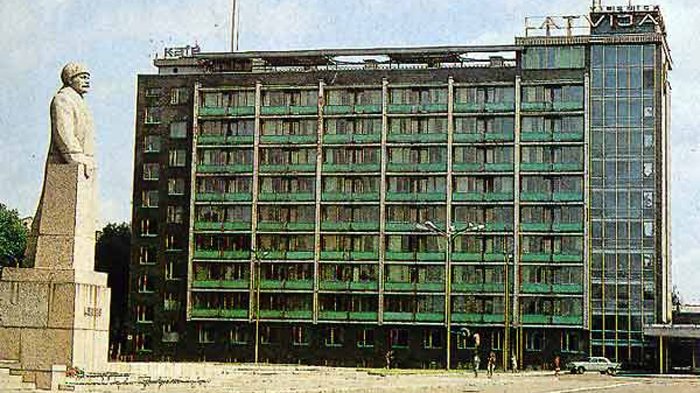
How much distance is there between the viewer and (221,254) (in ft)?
375

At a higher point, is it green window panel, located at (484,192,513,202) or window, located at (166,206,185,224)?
green window panel, located at (484,192,513,202)

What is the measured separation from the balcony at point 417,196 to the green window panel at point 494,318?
10623 millimetres

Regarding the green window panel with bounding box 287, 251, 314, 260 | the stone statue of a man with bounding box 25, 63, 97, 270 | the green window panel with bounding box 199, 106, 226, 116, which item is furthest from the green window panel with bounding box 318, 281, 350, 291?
the stone statue of a man with bounding box 25, 63, 97, 270

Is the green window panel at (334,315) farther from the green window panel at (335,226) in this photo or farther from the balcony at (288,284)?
the green window panel at (335,226)

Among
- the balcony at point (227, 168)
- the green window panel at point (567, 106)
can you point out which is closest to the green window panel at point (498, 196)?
the green window panel at point (567, 106)

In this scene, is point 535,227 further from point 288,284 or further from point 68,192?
point 68,192

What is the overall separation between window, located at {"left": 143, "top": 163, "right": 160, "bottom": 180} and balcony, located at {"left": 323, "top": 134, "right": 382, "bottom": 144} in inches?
622

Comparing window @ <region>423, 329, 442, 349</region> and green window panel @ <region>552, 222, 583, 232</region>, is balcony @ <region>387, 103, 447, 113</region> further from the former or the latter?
window @ <region>423, 329, 442, 349</region>

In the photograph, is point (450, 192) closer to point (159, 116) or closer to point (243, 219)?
point (243, 219)

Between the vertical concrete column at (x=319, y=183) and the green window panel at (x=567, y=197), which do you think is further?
the vertical concrete column at (x=319, y=183)

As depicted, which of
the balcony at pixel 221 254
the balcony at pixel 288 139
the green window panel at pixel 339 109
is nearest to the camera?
the green window panel at pixel 339 109

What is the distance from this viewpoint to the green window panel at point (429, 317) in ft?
358

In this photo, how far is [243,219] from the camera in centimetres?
11412

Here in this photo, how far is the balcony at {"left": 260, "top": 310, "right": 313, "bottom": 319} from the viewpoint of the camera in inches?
4400
